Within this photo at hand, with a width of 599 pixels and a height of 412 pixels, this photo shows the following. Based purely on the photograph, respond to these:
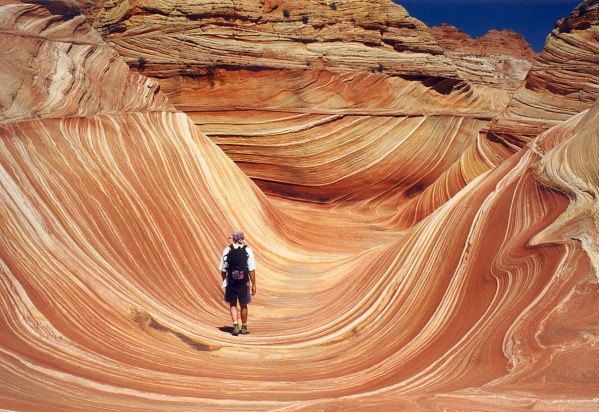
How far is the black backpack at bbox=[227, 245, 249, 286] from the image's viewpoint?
578 centimetres

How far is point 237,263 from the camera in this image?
228 inches

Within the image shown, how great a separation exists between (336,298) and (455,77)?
973cm

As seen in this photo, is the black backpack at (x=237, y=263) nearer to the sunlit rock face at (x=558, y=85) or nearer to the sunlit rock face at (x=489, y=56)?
the sunlit rock face at (x=558, y=85)

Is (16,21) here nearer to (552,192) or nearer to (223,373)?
(223,373)

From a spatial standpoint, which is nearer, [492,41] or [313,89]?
[313,89]

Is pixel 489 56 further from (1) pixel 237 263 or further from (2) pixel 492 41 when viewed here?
(1) pixel 237 263

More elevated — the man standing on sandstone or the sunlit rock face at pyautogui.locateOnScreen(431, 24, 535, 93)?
the sunlit rock face at pyautogui.locateOnScreen(431, 24, 535, 93)

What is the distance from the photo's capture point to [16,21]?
868 centimetres

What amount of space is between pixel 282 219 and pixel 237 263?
4972 millimetres

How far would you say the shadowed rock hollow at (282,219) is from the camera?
444 cm

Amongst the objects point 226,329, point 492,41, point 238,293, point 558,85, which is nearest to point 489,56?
point 492,41

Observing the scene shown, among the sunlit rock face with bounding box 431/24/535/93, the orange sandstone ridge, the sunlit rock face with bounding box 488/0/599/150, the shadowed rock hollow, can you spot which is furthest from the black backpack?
the orange sandstone ridge

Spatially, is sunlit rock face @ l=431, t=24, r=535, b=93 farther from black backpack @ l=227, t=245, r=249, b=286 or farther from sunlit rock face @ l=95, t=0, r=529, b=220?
black backpack @ l=227, t=245, r=249, b=286

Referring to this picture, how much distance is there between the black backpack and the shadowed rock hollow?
0.65 meters
